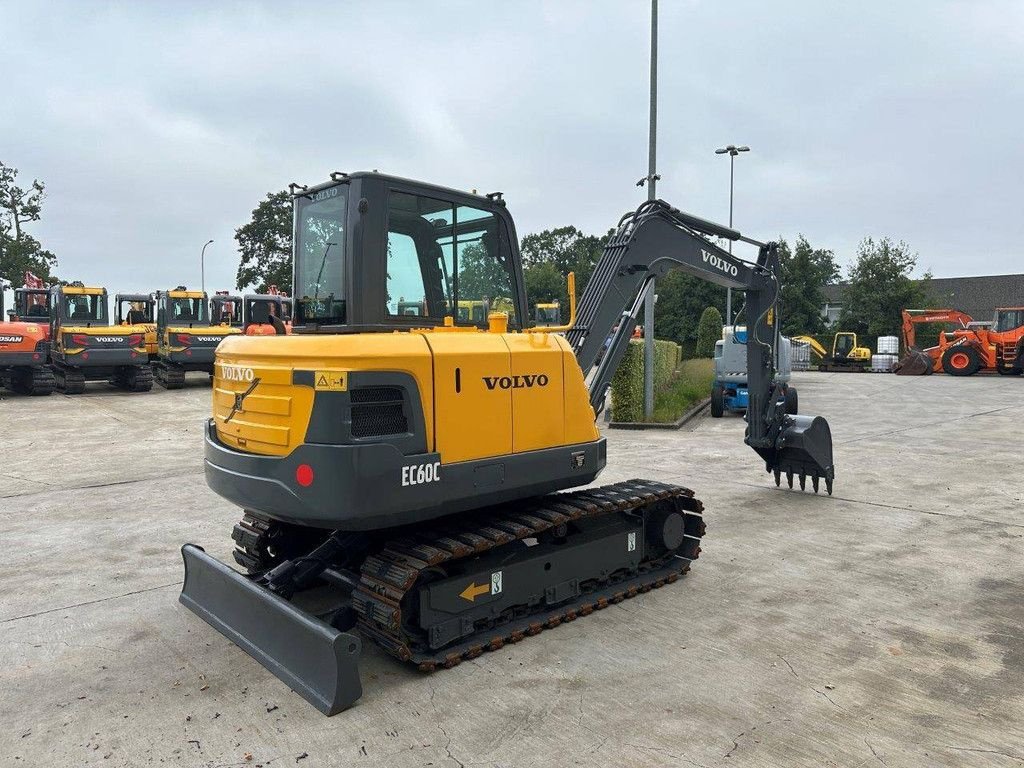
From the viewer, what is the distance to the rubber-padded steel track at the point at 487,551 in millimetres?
4297

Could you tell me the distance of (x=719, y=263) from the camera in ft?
26.2

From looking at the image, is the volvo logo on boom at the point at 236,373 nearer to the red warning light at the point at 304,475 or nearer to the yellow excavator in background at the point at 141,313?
the red warning light at the point at 304,475

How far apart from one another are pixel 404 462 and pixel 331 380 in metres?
0.61

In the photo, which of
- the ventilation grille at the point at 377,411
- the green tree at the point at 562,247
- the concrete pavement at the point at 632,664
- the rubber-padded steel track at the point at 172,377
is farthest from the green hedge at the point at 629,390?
the green tree at the point at 562,247

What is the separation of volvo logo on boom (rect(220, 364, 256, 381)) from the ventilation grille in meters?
0.80

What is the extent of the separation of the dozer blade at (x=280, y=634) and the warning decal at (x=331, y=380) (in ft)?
4.17

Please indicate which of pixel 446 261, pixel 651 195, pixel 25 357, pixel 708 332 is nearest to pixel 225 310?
pixel 25 357

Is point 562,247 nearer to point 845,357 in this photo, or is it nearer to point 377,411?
point 845,357

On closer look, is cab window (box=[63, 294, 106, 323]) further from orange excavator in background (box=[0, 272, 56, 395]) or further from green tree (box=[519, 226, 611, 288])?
green tree (box=[519, 226, 611, 288])

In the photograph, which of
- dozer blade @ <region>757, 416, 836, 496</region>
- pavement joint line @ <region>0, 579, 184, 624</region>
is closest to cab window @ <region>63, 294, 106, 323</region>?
pavement joint line @ <region>0, 579, 184, 624</region>

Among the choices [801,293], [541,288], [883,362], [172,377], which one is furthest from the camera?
[801,293]

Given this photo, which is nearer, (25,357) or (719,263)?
(719,263)

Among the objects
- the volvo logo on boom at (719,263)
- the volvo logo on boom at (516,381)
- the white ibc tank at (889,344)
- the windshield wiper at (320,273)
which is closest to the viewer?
the volvo logo on boom at (516,381)

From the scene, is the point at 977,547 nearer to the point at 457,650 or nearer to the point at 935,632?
the point at 935,632
